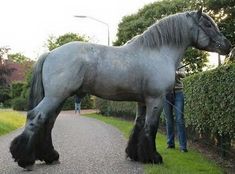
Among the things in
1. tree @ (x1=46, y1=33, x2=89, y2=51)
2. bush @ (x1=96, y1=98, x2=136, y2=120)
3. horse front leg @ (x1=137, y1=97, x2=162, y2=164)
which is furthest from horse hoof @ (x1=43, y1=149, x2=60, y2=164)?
tree @ (x1=46, y1=33, x2=89, y2=51)

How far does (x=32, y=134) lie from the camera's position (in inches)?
257

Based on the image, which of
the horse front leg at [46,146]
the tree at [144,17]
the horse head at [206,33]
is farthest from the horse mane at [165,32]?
the tree at [144,17]

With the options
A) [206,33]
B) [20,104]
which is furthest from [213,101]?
[20,104]

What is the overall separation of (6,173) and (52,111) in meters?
1.24

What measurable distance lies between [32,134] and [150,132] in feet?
6.62

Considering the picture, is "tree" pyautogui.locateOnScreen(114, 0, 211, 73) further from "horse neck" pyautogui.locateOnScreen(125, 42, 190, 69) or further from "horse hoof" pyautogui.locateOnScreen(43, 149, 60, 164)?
"horse hoof" pyautogui.locateOnScreen(43, 149, 60, 164)

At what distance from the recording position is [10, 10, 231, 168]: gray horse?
6.66 metres

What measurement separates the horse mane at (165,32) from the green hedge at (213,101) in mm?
1128

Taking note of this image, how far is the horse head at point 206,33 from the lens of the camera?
25.2ft

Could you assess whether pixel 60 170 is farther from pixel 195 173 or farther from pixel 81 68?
pixel 195 173

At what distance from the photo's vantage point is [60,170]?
6945mm

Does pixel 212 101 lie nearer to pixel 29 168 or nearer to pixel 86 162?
pixel 86 162

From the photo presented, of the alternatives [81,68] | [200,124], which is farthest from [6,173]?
[200,124]

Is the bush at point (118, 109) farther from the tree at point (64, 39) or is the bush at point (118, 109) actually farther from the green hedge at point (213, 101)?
the tree at point (64, 39)
